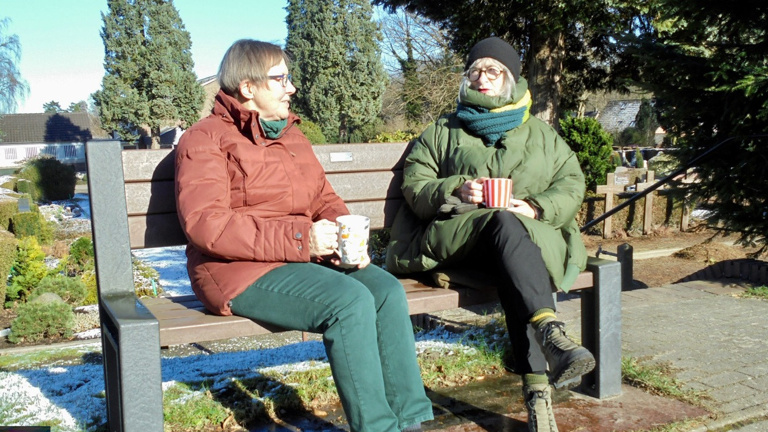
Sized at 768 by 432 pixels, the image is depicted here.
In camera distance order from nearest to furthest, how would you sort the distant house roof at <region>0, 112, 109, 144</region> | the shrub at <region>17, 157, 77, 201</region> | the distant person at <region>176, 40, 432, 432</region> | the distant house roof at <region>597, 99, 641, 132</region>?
1. the distant person at <region>176, 40, 432, 432</region>
2. the shrub at <region>17, 157, 77, 201</region>
3. the distant house roof at <region>597, 99, 641, 132</region>
4. the distant house roof at <region>0, 112, 109, 144</region>

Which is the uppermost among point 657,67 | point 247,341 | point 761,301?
point 657,67

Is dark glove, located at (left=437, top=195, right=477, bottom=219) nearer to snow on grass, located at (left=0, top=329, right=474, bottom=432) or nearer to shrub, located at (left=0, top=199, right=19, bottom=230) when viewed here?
snow on grass, located at (left=0, top=329, right=474, bottom=432)

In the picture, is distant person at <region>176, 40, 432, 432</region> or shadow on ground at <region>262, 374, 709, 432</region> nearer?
distant person at <region>176, 40, 432, 432</region>

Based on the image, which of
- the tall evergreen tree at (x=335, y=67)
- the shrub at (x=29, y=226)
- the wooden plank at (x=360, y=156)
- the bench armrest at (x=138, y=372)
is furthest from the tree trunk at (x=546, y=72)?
the tall evergreen tree at (x=335, y=67)

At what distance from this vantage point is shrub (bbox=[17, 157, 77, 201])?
2350 centimetres

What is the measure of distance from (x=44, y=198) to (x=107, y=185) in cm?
2346

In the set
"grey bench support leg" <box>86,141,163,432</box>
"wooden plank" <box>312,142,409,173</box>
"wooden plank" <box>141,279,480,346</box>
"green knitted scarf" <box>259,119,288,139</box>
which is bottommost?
"wooden plank" <box>141,279,480,346</box>

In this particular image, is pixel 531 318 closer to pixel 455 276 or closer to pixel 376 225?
pixel 455 276

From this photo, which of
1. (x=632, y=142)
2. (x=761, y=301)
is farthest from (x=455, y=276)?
(x=632, y=142)

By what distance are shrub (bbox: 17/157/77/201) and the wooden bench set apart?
2272 centimetres

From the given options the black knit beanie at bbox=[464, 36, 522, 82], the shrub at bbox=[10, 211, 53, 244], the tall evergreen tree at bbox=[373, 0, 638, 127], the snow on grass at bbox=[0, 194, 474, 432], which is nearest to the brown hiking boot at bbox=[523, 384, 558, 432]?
the snow on grass at bbox=[0, 194, 474, 432]

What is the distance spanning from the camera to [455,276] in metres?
2.80

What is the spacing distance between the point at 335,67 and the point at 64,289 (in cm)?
2861

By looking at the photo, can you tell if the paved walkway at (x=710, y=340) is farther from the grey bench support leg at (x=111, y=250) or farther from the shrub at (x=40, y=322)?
the shrub at (x=40, y=322)
